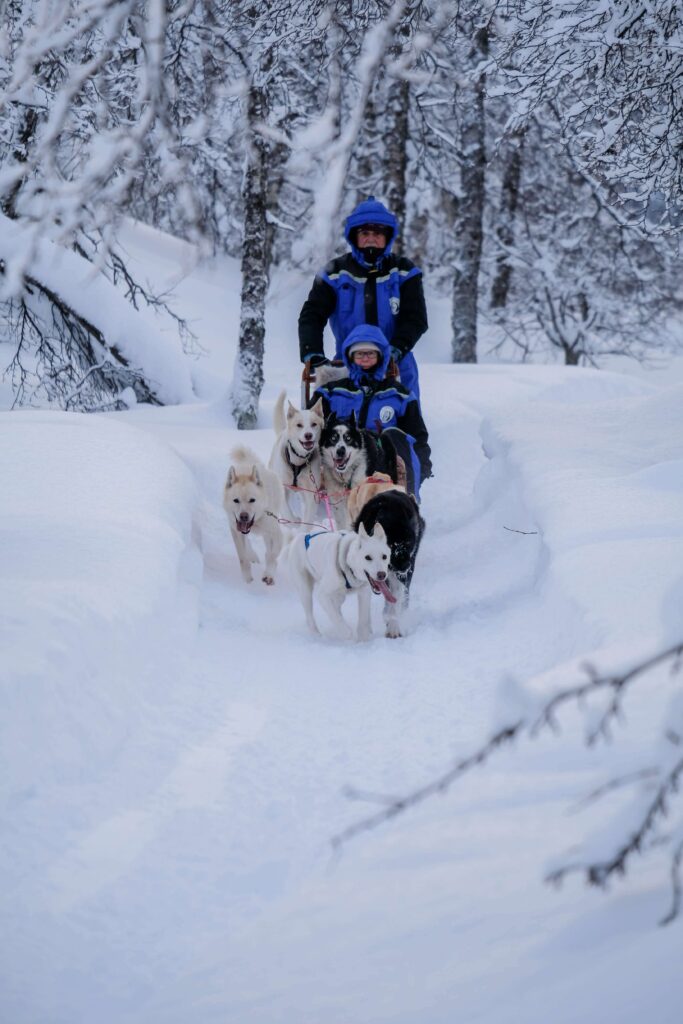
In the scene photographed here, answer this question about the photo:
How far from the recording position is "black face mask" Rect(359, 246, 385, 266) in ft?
21.4

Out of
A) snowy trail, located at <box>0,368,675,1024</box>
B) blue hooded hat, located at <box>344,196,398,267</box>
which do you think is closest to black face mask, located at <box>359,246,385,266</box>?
blue hooded hat, located at <box>344,196,398,267</box>

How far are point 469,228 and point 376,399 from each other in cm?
885

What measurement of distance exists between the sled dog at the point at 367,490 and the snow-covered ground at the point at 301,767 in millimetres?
703

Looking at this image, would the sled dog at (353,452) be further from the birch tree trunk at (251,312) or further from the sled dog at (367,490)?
the birch tree trunk at (251,312)

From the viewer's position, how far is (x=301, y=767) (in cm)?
316

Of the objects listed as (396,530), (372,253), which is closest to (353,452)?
(396,530)

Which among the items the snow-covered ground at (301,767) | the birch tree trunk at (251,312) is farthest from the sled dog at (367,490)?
the birch tree trunk at (251,312)

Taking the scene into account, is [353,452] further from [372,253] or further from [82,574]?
[82,574]

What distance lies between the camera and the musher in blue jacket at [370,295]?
21.4 feet

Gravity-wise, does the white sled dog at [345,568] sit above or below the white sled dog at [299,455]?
below

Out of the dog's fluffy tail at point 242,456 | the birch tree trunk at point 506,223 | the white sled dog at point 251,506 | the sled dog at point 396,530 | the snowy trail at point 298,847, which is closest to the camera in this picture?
the snowy trail at point 298,847

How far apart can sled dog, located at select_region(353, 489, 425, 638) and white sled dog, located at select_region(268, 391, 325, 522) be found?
119 cm

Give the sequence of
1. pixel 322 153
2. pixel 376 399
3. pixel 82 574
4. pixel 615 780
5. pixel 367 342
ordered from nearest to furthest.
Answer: pixel 615 780, pixel 322 153, pixel 82 574, pixel 367 342, pixel 376 399

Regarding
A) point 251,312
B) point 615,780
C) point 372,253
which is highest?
point 372,253
